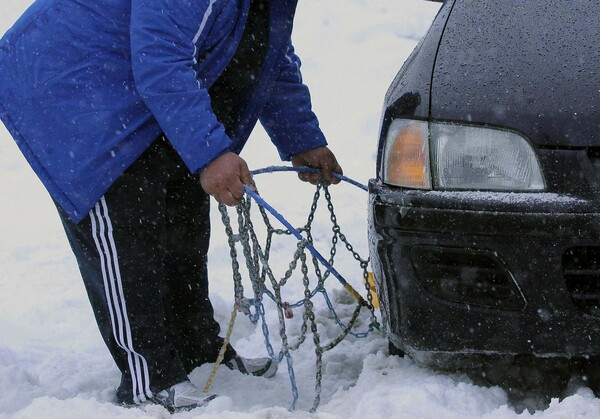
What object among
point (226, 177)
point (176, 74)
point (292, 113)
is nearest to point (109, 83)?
point (176, 74)

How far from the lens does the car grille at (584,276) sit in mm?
2074

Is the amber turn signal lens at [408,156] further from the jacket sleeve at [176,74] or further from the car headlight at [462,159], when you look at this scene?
the jacket sleeve at [176,74]

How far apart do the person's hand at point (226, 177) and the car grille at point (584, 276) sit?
97cm

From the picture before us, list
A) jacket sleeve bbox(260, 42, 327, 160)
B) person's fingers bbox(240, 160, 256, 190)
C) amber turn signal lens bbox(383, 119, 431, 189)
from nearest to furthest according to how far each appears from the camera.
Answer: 1. amber turn signal lens bbox(383, 119, 431, 189)
2. person's fingers bbox(240, 160, 256, 190)
3. jacket sleeve bbox(260, 42, 327, 160)

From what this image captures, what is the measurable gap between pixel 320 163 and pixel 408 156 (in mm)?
932

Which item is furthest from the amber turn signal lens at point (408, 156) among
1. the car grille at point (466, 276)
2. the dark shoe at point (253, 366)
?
the dark shoe at point (253, 366)

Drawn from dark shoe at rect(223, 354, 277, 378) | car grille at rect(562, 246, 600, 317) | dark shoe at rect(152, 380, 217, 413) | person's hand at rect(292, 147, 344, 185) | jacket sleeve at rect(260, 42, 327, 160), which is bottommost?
dark shoe at rect(223, 354, 277, 378)

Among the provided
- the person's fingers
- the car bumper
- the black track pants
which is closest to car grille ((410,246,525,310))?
the car bumper

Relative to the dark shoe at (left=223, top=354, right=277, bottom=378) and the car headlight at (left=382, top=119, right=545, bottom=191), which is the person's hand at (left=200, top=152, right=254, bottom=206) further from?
the dark shoe at (left=223, top=354, right=277, bottom=378)

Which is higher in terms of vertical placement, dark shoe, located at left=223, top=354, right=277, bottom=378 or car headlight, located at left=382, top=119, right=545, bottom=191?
car headlight, located at left=382, top=119, right=545, bottom=191

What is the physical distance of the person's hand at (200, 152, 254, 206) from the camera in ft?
7.94

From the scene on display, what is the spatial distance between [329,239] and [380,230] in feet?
8.44

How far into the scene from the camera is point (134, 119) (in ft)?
8.27

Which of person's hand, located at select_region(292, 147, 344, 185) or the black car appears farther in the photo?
person's hand, located at select_region(292, 147, 344, 185)
